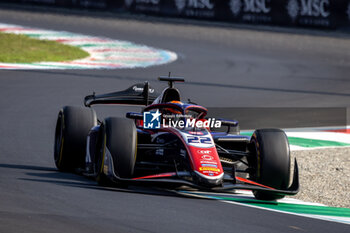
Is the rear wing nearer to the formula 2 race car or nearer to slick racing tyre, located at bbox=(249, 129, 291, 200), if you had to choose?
the formula 2 race car

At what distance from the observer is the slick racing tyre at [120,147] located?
7.50m

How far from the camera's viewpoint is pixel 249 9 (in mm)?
28766

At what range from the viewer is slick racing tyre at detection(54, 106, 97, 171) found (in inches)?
340

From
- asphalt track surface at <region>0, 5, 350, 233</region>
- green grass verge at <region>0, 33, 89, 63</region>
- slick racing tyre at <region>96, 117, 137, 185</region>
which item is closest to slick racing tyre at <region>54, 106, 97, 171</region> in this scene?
asphalt track surface at <region>0, 5, 350, 233</region>

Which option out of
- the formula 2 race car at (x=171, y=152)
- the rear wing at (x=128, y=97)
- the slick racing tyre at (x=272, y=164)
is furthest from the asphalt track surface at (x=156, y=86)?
the rear wing at (x=128, y=97)

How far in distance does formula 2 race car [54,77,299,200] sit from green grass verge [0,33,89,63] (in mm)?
11004

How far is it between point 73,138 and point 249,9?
2091cm

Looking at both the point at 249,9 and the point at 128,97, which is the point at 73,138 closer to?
the point at 128,97

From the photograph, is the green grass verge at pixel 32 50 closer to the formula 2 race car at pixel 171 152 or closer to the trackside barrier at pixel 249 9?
the trackside barrier at pixel 249 9

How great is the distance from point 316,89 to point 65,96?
19.7 feet

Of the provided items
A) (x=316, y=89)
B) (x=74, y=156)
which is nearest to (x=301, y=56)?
(x=316, y=89)

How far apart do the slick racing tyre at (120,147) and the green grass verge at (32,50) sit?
12073 mm

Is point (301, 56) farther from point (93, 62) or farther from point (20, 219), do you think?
point (20, 219)

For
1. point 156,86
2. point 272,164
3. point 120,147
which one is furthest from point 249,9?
point 120,147
